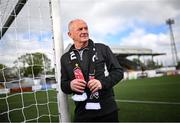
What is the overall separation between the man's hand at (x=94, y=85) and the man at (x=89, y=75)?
0.14 feet

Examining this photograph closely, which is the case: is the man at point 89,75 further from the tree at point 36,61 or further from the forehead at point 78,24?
the tree at point 36,61

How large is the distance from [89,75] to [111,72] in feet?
0.64

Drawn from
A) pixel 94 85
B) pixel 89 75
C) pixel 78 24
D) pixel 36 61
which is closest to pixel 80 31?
pixel 78 24

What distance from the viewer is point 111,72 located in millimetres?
2449

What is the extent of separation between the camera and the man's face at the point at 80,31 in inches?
97.9

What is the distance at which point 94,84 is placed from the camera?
2.28m

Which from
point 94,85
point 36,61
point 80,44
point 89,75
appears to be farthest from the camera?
point 36,61

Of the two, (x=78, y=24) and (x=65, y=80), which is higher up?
(x=78, y=24)

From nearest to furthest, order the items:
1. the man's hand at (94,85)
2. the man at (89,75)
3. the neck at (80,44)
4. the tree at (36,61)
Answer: the man's hand at (94,85) < the man at (89,75) < the neck at (80,44) < the tree at (36,61)

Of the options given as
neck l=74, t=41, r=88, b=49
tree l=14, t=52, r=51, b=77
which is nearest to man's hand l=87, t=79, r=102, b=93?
neck l=74, t=41, r=88, b=49

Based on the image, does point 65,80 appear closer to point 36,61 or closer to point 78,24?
point 78,24

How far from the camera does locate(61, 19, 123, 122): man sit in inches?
94.9

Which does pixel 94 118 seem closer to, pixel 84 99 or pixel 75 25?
pixel 84 99

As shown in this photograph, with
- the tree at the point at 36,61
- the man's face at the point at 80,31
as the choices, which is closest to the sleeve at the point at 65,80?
the man's face at the point at 80,31
